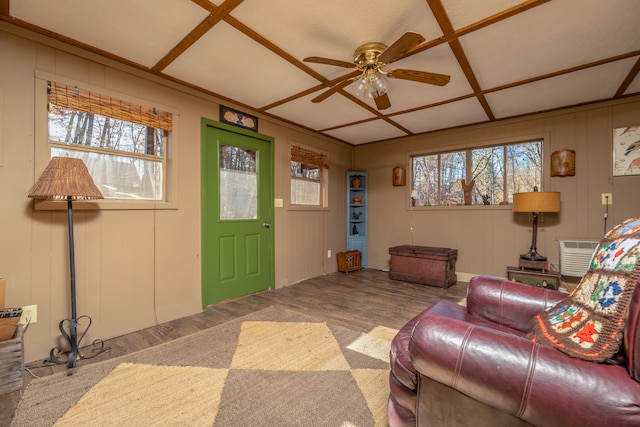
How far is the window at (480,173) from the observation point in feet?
12.7

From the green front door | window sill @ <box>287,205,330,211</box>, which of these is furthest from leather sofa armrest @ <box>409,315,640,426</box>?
window sill @ <box>287,205,330,211</box>

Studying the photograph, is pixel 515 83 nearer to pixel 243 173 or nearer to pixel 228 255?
pixel 243 173

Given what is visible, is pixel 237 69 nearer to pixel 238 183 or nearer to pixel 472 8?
pixel 238 183

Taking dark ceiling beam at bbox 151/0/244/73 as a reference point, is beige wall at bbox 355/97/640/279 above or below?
below

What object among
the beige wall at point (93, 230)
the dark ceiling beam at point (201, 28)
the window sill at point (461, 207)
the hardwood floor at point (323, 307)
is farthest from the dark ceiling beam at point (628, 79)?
the beige wall at point (93, 230)

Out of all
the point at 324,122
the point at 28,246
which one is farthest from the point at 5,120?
the point at 324,122

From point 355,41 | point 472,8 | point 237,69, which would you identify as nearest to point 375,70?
point 355,41

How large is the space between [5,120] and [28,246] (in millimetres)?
895

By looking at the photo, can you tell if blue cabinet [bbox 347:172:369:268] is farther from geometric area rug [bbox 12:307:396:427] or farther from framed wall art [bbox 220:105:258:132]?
geometric area rug [bbox 12:307:396:427]

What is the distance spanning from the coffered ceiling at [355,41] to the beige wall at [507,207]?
40 cm

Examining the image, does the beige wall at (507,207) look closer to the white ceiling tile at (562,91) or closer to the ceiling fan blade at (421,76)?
the white ceiling tile at (562,91)

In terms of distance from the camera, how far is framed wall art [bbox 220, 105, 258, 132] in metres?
3.28

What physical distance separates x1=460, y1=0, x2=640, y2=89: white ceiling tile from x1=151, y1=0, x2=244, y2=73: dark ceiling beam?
5.55 ft

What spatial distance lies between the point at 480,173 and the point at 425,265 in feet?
5.32
